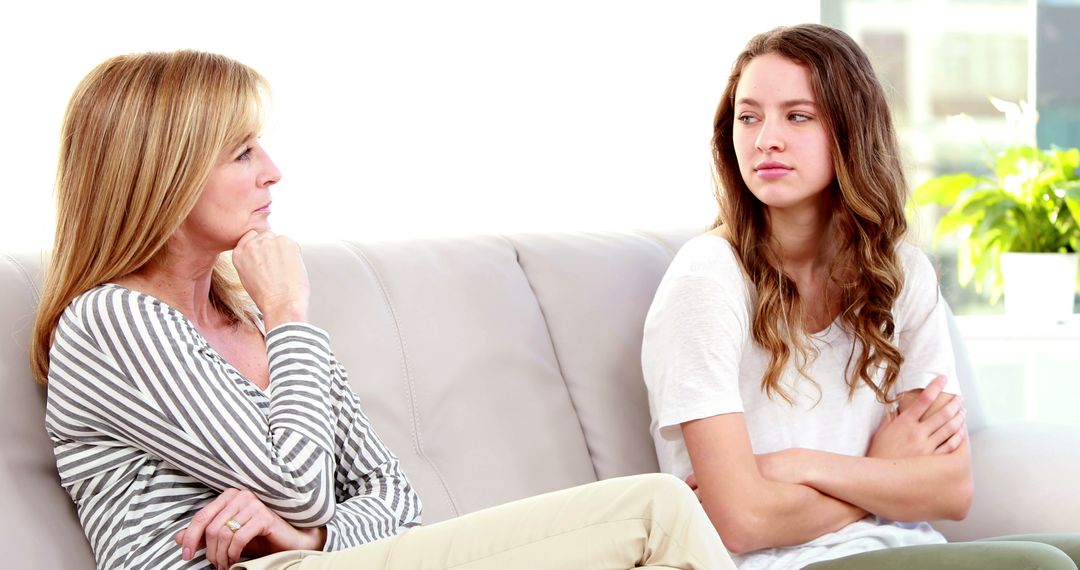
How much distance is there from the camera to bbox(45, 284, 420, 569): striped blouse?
4.22 ft

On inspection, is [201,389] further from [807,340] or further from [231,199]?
[807,340]

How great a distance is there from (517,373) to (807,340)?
19.0 inches

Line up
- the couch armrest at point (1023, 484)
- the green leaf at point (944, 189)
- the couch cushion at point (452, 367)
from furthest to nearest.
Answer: the green leaf at point (944, 189) → the couch armrest at point (1023, 484) → the couch cushion at point (452, 367)

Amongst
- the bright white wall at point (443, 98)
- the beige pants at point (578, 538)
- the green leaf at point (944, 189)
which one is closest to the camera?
the beige pants at point (578, 538)

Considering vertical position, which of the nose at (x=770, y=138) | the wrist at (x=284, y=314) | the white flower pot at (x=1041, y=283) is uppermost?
the nose at (x=770, y=138)

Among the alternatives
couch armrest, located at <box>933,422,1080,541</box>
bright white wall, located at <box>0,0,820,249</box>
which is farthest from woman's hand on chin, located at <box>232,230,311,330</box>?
bright white wall, located at <box>0,0,820,249</box>

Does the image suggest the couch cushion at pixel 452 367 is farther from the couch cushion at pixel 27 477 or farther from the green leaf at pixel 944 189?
the green leaf at pixel 944 189

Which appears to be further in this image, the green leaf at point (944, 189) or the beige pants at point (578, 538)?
the green leaf at point (944, 189)

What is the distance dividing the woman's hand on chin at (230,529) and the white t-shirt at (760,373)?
57cm

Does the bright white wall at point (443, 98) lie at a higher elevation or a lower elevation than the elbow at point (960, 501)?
higher

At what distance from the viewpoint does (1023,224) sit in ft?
11.7

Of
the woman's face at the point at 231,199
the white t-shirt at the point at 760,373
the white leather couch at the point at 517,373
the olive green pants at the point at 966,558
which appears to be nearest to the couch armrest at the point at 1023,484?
the white leather couch at the point at 517,373

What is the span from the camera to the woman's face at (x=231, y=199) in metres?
1.42

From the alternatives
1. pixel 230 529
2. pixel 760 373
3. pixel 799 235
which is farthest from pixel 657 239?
pixel 230 529
